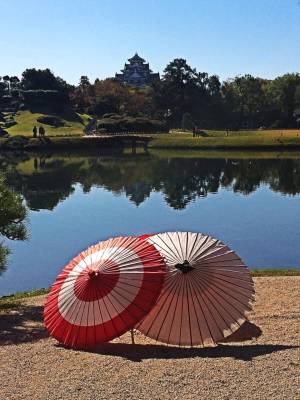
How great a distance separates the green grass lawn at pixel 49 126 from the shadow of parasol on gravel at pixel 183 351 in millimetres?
89236

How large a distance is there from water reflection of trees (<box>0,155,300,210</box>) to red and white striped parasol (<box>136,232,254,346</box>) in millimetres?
26038

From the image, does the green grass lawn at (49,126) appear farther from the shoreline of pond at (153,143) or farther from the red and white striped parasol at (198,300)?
the red and white striped parasol at (198,300)

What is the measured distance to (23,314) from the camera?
45.6 feet

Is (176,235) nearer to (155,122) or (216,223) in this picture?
(216,223)

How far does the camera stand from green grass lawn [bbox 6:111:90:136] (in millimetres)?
99812

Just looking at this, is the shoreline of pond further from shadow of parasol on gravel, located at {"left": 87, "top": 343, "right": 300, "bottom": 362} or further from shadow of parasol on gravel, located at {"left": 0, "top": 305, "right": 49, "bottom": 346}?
shadow of parasol on gravel, located at {"left": 87, "top": 343, "right": 300, "bottom": 362}

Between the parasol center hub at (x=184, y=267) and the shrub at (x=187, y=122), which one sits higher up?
the shrub at (x=187, y=122)

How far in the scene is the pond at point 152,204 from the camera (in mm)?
23547

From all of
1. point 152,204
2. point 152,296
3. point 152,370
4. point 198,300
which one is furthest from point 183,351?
point 152,204

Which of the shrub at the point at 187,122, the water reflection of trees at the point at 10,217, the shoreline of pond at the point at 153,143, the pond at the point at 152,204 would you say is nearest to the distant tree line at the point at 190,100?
the shrub at the point at 187,122

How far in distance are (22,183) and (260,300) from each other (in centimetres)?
4309

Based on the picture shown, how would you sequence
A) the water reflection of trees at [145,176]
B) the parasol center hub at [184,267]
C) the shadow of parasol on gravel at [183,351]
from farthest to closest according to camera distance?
the water reflection of trees at [145,176]
the parasol center hub at [184,267]
the shadow of parasol on gravel at [183,351]

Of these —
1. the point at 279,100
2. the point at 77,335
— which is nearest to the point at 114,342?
the point at 77,335

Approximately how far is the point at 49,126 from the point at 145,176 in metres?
54.8
